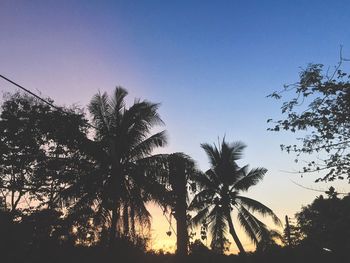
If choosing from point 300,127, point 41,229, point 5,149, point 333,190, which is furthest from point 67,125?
point 333,190

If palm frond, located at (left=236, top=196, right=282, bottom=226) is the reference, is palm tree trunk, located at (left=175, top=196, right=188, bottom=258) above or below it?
below

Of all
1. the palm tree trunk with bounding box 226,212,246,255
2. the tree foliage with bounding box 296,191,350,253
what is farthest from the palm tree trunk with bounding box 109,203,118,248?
the palm tree trunk with bounding box 226,212,246,255

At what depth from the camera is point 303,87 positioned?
9344 millimetres

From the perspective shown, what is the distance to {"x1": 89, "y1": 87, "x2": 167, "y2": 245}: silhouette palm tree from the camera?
1652 centimetres

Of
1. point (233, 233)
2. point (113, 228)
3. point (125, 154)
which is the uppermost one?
point (125, 154)

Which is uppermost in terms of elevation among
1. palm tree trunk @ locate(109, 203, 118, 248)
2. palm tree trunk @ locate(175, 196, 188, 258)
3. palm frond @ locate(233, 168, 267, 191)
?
palm frond @ locate(233, 168, 267, 191)

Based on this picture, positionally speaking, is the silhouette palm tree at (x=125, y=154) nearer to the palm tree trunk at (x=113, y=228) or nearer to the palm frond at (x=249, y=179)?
the palm tree trunk at (x=113, y=228)

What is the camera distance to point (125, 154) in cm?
1717

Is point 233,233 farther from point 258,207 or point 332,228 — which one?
point 332,228

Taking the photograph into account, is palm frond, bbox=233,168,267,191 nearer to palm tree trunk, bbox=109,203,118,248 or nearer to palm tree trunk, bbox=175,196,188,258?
palm tree trunk, bbox=109,203,118,248

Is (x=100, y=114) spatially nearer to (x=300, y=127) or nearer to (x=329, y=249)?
(x=300, y=127)

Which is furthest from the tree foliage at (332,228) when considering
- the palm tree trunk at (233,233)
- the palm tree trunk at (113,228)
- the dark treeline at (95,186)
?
the palm tree trunk at (113,228)

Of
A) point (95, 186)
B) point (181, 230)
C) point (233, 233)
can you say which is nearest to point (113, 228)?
point (95, 186)

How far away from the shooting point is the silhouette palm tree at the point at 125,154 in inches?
650
